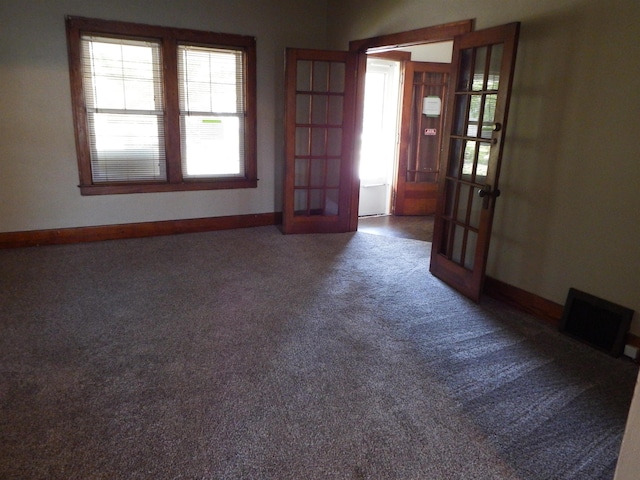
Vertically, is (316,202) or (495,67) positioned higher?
(495,67)

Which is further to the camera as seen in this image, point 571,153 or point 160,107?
point 160,107

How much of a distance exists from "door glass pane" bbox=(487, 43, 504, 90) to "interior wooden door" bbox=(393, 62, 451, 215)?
9.21 feet

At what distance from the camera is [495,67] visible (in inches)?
136

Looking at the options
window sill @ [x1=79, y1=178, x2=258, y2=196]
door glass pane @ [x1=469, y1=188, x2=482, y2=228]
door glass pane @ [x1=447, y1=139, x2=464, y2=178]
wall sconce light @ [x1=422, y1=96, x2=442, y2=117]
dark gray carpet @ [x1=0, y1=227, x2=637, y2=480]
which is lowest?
dark gray carpet @ [x1=0, y1=227, x2=637, y2=480]

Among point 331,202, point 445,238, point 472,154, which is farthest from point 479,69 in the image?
point 331,202

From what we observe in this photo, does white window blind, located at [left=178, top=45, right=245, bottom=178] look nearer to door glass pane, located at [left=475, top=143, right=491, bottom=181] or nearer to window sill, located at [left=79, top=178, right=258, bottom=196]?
window sill, located at [left=79, top=178, right=258, bottom=196]

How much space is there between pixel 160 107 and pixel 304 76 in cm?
169

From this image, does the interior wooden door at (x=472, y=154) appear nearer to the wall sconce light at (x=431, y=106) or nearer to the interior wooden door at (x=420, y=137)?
the interior wooden door at (x=420, y=137)

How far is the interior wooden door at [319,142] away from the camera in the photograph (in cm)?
515

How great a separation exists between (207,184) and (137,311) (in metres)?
2.39

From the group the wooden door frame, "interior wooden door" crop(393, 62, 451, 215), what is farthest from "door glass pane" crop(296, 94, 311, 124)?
Result: "interior wooden door" crop(393, 62, 451, 215)

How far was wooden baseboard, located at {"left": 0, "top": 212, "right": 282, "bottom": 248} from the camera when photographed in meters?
4.75

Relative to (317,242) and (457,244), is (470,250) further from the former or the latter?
(317,242)

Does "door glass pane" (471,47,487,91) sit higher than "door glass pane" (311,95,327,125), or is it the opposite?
"door glass pane" (471,47,487,91)
